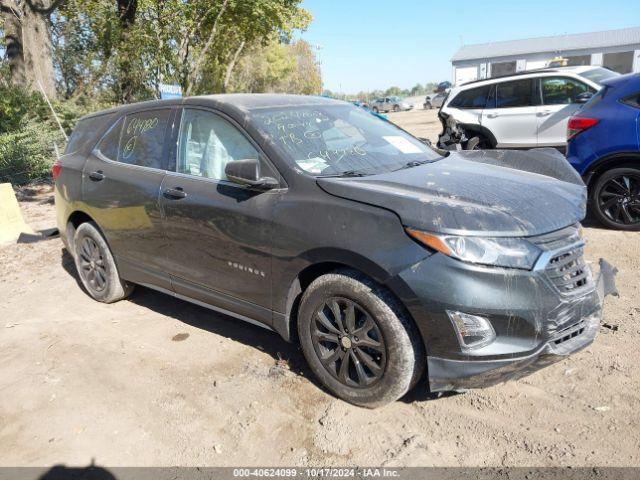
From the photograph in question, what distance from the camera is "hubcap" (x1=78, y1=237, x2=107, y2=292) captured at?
15.5ft

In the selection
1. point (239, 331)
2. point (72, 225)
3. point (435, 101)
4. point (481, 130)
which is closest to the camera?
point (239, 331)

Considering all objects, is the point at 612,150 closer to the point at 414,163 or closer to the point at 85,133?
the point at 414,163

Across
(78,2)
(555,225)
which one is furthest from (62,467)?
(78,2)

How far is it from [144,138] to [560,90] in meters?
7.32

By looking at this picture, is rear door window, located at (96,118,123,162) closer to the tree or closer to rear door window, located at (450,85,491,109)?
rear door window, located at (450,85,491,109)

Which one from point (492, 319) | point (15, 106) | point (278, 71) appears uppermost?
point (278, 71)

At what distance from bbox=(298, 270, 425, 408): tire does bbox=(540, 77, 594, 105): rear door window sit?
7442 millimetres

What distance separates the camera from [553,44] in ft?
152

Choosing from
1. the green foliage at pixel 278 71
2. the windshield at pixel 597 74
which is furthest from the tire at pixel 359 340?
the green foliage at pixel 278 71

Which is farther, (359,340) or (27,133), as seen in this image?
(27,133)

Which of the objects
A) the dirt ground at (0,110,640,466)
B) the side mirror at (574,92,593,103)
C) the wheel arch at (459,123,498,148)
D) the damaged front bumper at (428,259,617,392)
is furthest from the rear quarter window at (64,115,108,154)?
the side mirror at (574,92,593,103)

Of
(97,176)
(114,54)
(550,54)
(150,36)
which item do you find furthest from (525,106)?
(550,54)

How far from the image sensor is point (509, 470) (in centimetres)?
251

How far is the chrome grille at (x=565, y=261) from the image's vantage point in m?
2.63
